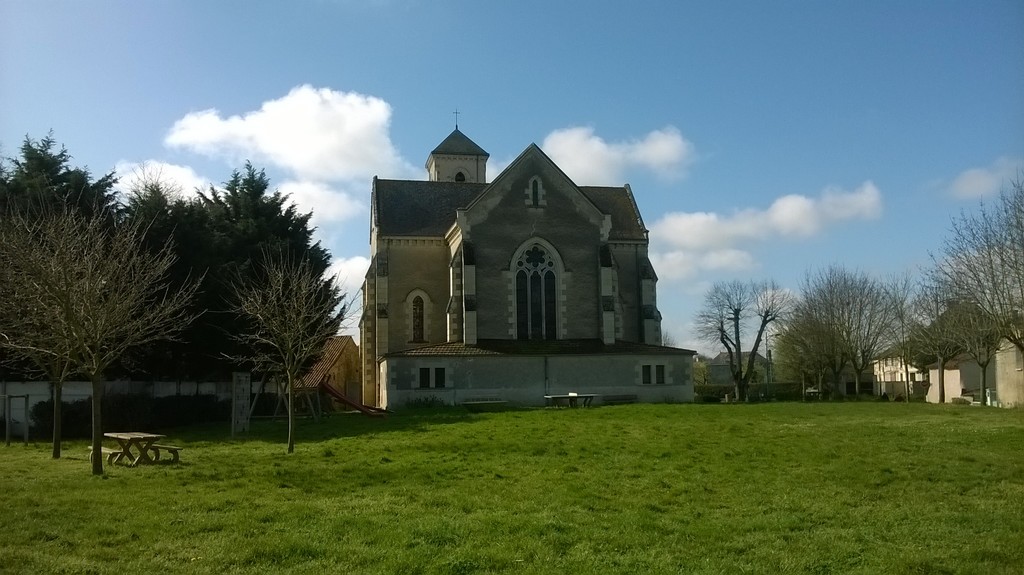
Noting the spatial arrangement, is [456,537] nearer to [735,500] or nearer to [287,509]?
[287,509]

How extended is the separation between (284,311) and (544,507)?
1662 cm

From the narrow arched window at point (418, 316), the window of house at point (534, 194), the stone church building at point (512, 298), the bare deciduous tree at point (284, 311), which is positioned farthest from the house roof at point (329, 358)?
the window of house at point (534, 194)

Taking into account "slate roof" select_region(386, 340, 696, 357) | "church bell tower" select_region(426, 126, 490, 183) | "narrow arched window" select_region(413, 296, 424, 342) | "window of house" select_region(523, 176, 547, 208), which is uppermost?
"church bell tower" select_region(426, 126, 490, 183)

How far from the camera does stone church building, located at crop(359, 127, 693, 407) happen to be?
38.4 m

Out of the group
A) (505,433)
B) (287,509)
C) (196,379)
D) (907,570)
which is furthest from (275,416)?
(907,570)

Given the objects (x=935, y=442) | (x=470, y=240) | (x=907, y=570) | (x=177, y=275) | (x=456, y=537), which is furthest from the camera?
(x=470, y=240)

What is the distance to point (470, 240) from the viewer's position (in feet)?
135

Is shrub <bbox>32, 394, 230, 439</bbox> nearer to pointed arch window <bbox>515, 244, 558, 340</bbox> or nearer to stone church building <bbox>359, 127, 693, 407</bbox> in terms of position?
stone church building <bbox>359, 127, 693, 407</bbox>

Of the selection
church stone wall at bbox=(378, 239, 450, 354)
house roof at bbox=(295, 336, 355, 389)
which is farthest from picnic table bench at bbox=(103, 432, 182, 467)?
house roof at bbox=(295, 336, 355, 389)

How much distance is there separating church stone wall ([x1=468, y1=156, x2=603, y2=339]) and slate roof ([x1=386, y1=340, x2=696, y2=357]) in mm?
1140

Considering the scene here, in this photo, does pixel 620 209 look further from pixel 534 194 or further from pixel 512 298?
pixel 512 298

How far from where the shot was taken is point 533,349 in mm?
39250

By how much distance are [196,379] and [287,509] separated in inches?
1030

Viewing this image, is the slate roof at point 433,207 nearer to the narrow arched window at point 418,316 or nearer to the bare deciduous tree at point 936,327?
the narrow arched window at point 418,316
